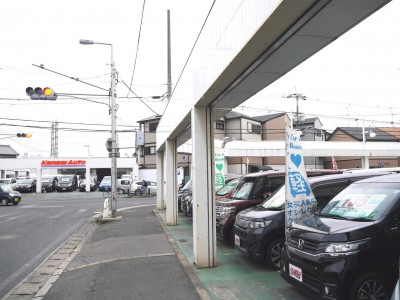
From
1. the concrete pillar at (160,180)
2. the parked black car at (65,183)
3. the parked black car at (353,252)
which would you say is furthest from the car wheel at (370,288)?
the parked black car at (65,183)

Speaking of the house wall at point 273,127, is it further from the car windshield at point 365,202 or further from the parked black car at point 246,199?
the car windshield at point 365,202

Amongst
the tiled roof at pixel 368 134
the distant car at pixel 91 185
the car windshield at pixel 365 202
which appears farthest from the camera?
the distant car at pixel 91 185

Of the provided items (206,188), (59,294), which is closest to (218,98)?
(206,188)

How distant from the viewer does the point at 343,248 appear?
14.2ft

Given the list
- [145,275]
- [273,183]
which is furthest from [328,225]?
[273,183]

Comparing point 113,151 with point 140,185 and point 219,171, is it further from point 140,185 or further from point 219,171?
point 140,185

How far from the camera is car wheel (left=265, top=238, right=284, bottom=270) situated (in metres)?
6.81

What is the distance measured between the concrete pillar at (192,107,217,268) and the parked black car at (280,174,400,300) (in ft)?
8.19

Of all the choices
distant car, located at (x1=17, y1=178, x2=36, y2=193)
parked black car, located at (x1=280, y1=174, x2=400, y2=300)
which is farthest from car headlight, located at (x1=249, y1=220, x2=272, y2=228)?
distant car, located at (x1=17, y1=178, x2=36, y2=193)

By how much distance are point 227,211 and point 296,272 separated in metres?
4.08

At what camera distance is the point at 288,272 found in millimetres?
5125

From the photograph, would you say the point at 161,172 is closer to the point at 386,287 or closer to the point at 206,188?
the point at 206,188

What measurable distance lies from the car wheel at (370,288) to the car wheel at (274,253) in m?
2.60

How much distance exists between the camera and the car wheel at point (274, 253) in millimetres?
6809
